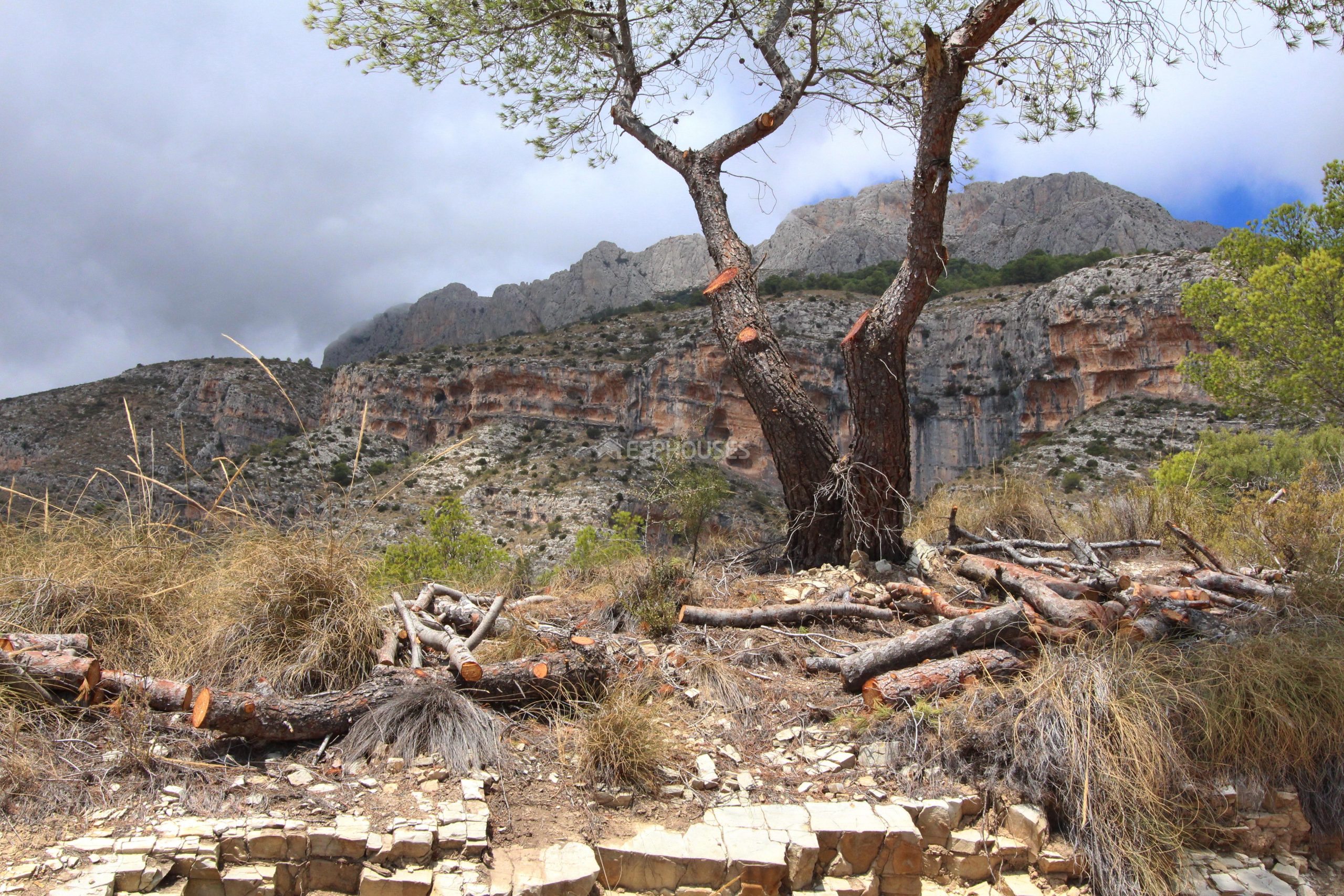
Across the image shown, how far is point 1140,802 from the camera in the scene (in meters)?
2.98

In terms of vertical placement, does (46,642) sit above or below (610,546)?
above

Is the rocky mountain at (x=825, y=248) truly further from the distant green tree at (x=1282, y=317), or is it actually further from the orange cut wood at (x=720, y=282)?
the orange cut wood at (x=720, y=282)

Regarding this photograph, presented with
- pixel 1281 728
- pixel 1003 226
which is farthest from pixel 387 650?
pixel 1003 226

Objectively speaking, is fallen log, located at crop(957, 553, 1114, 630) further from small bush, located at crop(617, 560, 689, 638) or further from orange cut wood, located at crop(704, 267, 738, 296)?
orange cut wood, located at crop(704, 267, 738, 296)

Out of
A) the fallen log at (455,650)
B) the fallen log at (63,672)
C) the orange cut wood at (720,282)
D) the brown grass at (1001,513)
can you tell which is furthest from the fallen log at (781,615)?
the fallen log at (63,672)

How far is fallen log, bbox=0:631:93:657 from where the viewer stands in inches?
125

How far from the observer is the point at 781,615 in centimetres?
476

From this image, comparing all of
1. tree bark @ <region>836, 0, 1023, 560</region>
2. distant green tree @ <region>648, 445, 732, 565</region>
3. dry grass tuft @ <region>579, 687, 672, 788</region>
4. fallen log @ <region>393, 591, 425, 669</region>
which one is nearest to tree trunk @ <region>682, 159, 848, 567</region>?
tree bark @ <region>836, 0, 1023, 560</region>

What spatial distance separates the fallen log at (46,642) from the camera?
3.18 m

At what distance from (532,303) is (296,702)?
8876 centimetres

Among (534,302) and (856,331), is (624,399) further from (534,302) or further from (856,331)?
(856,331)

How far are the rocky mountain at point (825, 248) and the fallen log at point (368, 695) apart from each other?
219 ft

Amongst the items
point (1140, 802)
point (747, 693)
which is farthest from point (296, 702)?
point (1140, 802)

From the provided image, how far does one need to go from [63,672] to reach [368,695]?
3.94ft
